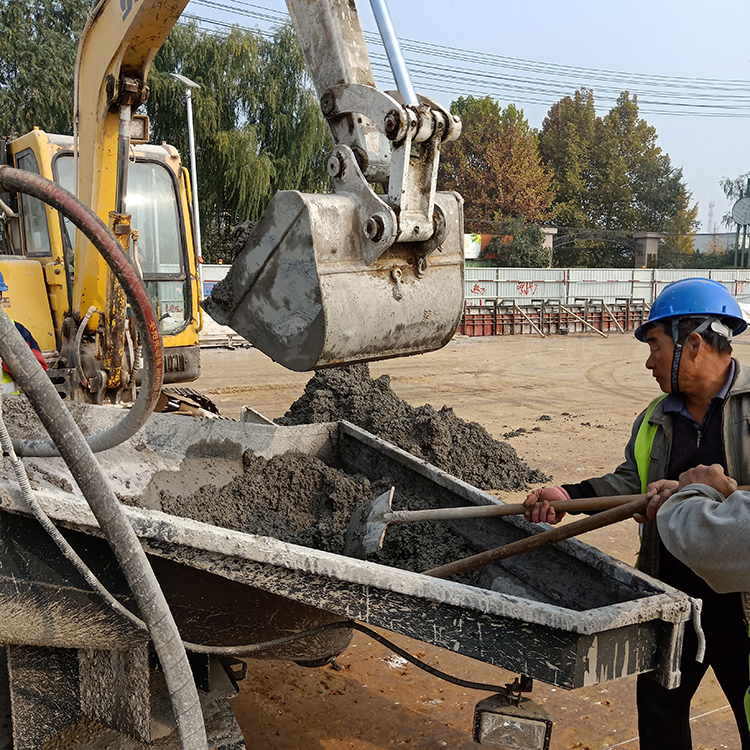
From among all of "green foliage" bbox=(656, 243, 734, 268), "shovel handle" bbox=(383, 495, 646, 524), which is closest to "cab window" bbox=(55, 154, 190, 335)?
"shovel handle" bbox=(383, 495, 646, 524)

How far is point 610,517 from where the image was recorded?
7.66ft

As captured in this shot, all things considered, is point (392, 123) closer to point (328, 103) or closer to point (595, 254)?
point (328, 103)

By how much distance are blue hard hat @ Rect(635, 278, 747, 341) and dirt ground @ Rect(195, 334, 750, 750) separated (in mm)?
1833

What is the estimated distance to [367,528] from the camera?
3.15 metres

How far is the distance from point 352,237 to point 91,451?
1.21 meters

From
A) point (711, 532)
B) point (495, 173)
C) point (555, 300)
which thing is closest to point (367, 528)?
point (711, 532)

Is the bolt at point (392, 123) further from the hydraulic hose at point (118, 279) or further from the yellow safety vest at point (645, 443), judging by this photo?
the yellow safety vest at point (645, 443)

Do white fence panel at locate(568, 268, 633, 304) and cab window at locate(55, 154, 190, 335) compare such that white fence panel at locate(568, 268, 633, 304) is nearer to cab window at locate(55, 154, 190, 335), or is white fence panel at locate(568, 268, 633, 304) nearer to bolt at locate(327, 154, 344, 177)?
cab window at locate(55, 154, 190, 335)

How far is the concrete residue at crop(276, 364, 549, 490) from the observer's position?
6207mm

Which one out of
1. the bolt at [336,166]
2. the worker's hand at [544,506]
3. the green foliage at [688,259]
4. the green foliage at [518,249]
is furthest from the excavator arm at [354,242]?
the green foliage at [688,259]

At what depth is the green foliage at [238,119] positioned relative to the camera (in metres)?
22.0

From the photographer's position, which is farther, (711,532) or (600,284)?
(600,284)

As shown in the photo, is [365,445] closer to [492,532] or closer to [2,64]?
[492,532]

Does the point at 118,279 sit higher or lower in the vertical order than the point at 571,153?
lower
